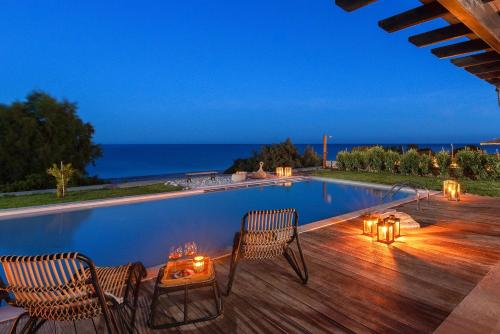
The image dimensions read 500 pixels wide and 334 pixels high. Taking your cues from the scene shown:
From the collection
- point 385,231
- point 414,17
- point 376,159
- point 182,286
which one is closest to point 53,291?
point 182,286

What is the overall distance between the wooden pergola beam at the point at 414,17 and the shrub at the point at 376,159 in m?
13.1

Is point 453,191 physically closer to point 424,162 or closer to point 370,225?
point 370,225

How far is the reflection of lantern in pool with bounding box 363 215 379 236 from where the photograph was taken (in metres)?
4.39

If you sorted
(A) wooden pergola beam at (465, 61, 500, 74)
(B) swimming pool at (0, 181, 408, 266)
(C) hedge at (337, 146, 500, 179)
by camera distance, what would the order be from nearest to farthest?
(A) wooden pergola beam at (465, 61, 500, 74) < (B) swimming pool at (0, 181, 408, 266) < (C) hedge at (337, 146, 500, 179)

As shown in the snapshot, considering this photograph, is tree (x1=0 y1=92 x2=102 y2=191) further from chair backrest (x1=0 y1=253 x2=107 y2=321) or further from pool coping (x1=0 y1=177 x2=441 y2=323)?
chair backrest (x1=0 y1=253 x2=107 y2=321)

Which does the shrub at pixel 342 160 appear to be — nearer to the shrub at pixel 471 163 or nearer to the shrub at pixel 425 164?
the shrub at pixel 425 164

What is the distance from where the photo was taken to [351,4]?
3.86ft

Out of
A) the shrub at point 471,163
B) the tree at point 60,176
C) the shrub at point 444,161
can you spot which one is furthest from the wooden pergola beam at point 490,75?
the shrub at point 444,161

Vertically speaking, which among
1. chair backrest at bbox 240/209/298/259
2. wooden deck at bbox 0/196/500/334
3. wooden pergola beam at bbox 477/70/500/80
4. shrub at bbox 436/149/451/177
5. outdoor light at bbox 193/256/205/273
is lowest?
wooden deck at bbox 0/196/500/334

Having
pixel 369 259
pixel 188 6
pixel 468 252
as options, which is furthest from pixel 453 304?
pixel 188 6

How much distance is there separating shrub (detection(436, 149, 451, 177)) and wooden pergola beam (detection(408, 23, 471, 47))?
38.0 feet

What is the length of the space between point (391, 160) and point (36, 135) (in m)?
15.9

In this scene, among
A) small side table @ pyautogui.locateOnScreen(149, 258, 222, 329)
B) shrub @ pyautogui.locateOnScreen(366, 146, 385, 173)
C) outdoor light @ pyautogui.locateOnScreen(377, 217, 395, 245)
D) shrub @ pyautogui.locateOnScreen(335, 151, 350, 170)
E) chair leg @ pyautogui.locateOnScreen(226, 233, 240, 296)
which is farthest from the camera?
shrub @ pyautogui.locateOnScreen(335, 151, 350, 170)

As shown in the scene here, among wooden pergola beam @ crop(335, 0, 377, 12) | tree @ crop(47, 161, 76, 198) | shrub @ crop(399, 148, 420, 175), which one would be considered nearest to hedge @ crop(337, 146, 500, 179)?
A: shrub @ crop(399, 148, 420, 175)
